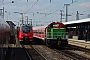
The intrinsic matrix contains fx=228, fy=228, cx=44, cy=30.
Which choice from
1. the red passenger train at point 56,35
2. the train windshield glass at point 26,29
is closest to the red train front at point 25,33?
the train windshield glass at point 26,29

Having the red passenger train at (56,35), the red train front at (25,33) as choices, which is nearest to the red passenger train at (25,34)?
the red train front at (25,33)

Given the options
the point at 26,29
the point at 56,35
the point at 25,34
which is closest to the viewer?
the point at 56,35

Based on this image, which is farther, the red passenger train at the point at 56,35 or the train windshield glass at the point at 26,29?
the train windshield glass at the point at 26,29

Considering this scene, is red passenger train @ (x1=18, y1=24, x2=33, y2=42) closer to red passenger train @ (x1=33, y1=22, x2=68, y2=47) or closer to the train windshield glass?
the train windshield glass

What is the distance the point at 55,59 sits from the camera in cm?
1697

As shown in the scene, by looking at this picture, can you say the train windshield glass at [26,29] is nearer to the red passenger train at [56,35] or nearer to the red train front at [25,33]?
the red train front at [25,33]

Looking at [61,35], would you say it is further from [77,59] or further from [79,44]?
[77,59]

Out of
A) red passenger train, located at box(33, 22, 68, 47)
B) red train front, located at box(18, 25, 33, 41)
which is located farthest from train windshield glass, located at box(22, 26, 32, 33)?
red passenger train, located at box(33, 22, 68, 47)

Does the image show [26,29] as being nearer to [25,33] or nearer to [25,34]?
[25,33]

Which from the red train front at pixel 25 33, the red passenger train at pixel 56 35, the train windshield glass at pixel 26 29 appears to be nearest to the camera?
the red passenger train at pixel 56 35

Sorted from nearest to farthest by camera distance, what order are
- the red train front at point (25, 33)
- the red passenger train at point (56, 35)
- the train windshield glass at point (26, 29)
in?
the red passenger train at point (56, 35), the red train front at point (25, 33), the train windshield glass at point (26, 29)

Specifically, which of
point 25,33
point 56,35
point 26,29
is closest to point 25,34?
point 25,33

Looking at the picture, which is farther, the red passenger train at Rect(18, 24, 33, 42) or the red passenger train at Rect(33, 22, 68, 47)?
the red passenger train at Rect(18, 24, 33, 42)

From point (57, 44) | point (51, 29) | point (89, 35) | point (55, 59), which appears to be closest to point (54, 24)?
point (51, 29)
